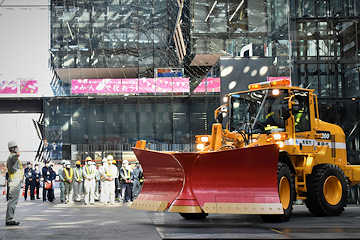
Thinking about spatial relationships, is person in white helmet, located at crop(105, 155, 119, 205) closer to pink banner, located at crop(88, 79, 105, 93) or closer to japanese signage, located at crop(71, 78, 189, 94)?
japanese signage, located at crop(71, 78, 189, 94)

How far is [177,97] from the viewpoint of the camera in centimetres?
3228

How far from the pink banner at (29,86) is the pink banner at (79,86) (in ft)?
13.0

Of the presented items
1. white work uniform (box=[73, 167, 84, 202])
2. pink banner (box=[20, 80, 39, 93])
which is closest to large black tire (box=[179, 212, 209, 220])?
white work uniform (box=[73, 167, 84, 202])

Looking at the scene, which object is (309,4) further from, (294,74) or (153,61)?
(153,61)

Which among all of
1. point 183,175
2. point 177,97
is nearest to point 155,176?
point 183,175

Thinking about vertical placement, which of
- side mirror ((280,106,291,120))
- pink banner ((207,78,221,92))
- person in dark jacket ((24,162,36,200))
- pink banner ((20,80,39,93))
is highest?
pink banner ((20,80,39,93))

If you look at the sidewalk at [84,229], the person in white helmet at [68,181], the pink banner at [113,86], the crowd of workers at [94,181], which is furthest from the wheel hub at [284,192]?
the pink banner at [113,86]

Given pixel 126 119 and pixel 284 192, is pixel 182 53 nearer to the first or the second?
pixel 126 119

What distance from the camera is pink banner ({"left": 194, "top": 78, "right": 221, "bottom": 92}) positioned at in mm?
26316

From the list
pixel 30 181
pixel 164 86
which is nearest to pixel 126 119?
pixel 164 86

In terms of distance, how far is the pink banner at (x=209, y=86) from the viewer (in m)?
26.3

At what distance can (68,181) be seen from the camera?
66.8 ft

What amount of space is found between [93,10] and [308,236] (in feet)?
127

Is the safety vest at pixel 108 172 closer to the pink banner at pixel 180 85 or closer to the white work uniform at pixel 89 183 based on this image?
the white work uniform at pixel 89 183
